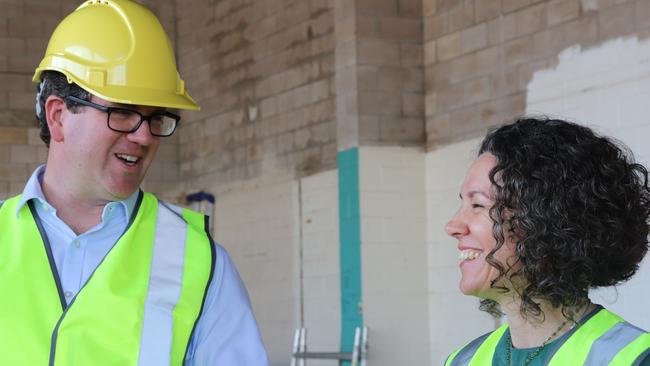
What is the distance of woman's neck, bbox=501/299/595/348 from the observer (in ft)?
7.70

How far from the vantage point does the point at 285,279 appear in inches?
396

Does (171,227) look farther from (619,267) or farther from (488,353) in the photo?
(619,267)

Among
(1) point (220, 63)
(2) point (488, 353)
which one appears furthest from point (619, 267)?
(1) point (220, 63)

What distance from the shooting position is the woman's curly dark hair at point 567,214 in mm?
2291

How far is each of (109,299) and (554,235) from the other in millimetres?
916

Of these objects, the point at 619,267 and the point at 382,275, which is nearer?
the point at 619,267

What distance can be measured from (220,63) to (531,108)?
4720mm

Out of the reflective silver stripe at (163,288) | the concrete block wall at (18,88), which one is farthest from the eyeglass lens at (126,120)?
the concrete block wall at (18,88)

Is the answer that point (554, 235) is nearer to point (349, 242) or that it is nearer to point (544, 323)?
point (544, 323)

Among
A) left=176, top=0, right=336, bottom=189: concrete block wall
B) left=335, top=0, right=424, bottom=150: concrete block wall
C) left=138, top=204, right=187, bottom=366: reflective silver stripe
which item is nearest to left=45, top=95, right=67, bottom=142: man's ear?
left=138, top=204, right=187, bottom=366: reflective silver stripe

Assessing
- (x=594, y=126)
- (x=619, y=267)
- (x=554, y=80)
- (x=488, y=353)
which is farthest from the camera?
(x=554, y=80)

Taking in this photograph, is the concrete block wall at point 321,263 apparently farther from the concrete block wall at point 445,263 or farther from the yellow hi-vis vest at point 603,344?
the yellow hi-vis vest at point 603,344

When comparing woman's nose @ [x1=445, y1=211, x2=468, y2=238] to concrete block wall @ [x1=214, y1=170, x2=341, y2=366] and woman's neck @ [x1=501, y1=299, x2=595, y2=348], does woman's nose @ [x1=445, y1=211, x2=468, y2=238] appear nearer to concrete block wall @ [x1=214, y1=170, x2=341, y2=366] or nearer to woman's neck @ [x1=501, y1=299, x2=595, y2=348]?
woman's neck @ [x1=501, y1=299, x2=595, y2=348]

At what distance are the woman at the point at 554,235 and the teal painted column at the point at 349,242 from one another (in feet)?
19.9
